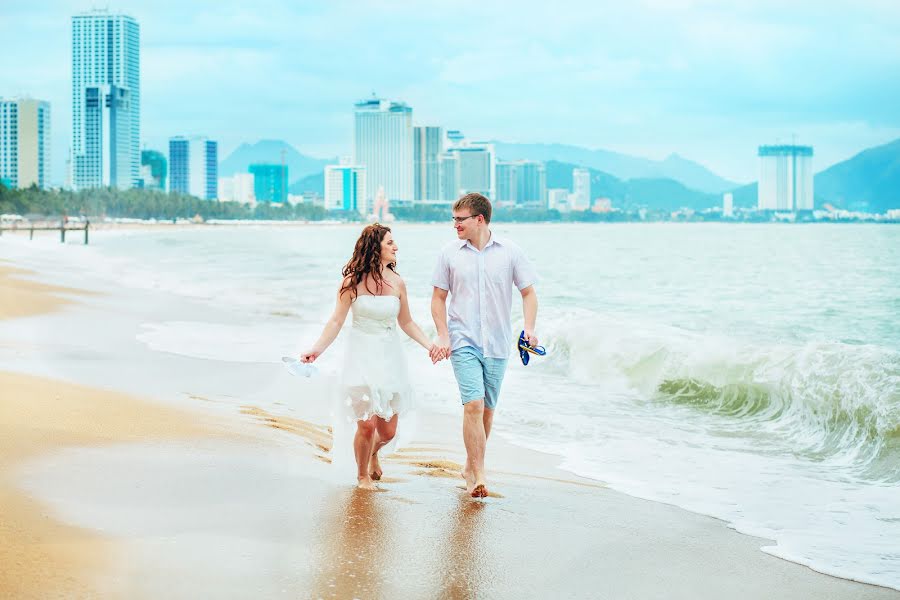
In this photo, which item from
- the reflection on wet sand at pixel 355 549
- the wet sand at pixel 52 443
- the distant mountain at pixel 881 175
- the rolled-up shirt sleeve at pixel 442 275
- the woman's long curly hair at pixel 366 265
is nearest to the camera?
the wet sand at pixel 52 443

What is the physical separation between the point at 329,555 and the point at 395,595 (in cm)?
54

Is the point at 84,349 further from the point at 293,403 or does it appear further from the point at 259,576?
the point at 259,576

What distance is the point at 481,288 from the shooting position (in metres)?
5.63

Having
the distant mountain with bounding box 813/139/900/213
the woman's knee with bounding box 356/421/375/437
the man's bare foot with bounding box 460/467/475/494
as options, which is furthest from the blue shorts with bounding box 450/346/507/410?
the distant mountain with bounding box 813/139/900/213

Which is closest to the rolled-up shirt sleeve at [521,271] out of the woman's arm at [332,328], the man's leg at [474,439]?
the man's leg at [474,439]

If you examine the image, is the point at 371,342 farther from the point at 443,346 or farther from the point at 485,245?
the point at 485,245

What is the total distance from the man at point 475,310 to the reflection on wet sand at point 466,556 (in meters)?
0.37

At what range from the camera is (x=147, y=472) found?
5.42m

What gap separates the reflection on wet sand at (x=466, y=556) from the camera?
13.2 feet

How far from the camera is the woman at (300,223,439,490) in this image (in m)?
5.52

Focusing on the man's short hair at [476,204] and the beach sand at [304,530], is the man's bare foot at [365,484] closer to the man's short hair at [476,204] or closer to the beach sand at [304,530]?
the beach sand at [304,530]

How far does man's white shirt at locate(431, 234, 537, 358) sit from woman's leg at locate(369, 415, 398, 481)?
1.92ft

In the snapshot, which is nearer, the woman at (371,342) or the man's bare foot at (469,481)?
the woman at (371,342)

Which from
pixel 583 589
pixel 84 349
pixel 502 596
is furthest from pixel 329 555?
pixel 84 349
